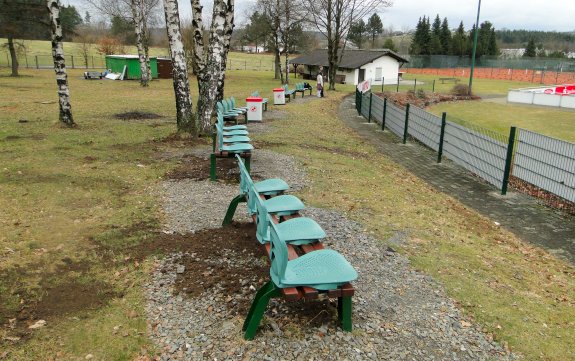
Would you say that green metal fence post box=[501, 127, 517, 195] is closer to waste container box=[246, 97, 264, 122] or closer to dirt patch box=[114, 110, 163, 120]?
waste container box=[246, 97, 264, 122]

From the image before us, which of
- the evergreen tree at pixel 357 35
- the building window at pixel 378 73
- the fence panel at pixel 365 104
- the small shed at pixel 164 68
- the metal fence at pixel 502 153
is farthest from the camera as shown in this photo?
the evergreen tree at pixel 357 35

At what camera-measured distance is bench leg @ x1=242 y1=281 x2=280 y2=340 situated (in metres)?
3.58

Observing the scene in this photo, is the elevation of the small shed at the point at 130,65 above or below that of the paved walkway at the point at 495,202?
above

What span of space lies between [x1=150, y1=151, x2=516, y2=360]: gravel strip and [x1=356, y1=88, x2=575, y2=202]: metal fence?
5.26 metres

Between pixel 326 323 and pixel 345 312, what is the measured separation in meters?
0.23

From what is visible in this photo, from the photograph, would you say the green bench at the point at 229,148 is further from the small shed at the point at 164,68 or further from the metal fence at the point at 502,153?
the small shed at the point at 164,68

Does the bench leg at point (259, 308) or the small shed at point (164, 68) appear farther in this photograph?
the small shed at point (164, 68)

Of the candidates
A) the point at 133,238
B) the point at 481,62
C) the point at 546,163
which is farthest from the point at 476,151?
the point at 481,62

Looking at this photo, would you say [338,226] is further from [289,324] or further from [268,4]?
[268,4]

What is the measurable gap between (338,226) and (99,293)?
316 cm

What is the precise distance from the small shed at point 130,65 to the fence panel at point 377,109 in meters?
25.7

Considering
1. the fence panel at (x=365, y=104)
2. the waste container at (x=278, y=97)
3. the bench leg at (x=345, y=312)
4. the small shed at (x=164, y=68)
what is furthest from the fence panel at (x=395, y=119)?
the small shed at (x=164, y=68)

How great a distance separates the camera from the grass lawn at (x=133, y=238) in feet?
13.0

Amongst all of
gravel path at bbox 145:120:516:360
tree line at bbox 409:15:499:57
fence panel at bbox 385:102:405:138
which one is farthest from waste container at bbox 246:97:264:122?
tree line at bbox 409:15:499:57
